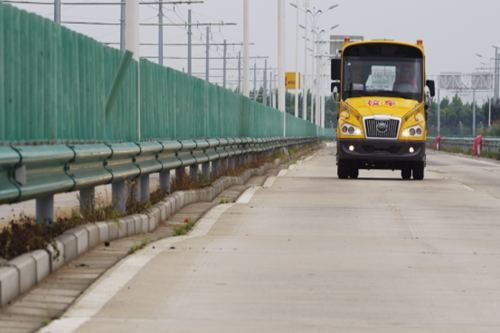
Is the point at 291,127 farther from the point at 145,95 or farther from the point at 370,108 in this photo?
the point at 145,95

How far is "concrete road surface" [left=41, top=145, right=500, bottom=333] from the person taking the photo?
18.0 ft

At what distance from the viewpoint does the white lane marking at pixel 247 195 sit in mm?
13411

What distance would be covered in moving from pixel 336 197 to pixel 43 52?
24.7 ft

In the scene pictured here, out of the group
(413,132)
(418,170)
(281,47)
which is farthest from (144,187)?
(281,47)

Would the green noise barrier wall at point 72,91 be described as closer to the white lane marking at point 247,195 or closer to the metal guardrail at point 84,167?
the metal guardrail at point 84,167

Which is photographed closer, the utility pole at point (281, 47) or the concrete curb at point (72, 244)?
the concrete curb at point (72, 244)

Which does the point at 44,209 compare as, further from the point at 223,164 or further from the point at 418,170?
the point at 418,170

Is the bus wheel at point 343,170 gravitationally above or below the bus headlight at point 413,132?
below

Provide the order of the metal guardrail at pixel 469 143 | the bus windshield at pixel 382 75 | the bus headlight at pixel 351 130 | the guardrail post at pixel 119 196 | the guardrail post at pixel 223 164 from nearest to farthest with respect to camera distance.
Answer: the guardrail post at pixel 119 196
the guardrail post at pixel 223 164
the bus headlight at pixel 351 130
the bus windshield at pixel 382 75
the metal guardrail at pixel 469 143

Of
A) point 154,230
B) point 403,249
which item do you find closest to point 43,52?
point 154,230

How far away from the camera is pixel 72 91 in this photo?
8.70 metres

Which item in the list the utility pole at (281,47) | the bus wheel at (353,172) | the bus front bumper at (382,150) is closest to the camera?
the bus front bumper at (382,150)

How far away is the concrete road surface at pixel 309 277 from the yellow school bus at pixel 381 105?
748cm

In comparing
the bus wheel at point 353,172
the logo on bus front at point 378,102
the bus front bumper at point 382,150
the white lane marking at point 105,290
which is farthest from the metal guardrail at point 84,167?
the bus wheel at point 353,172
